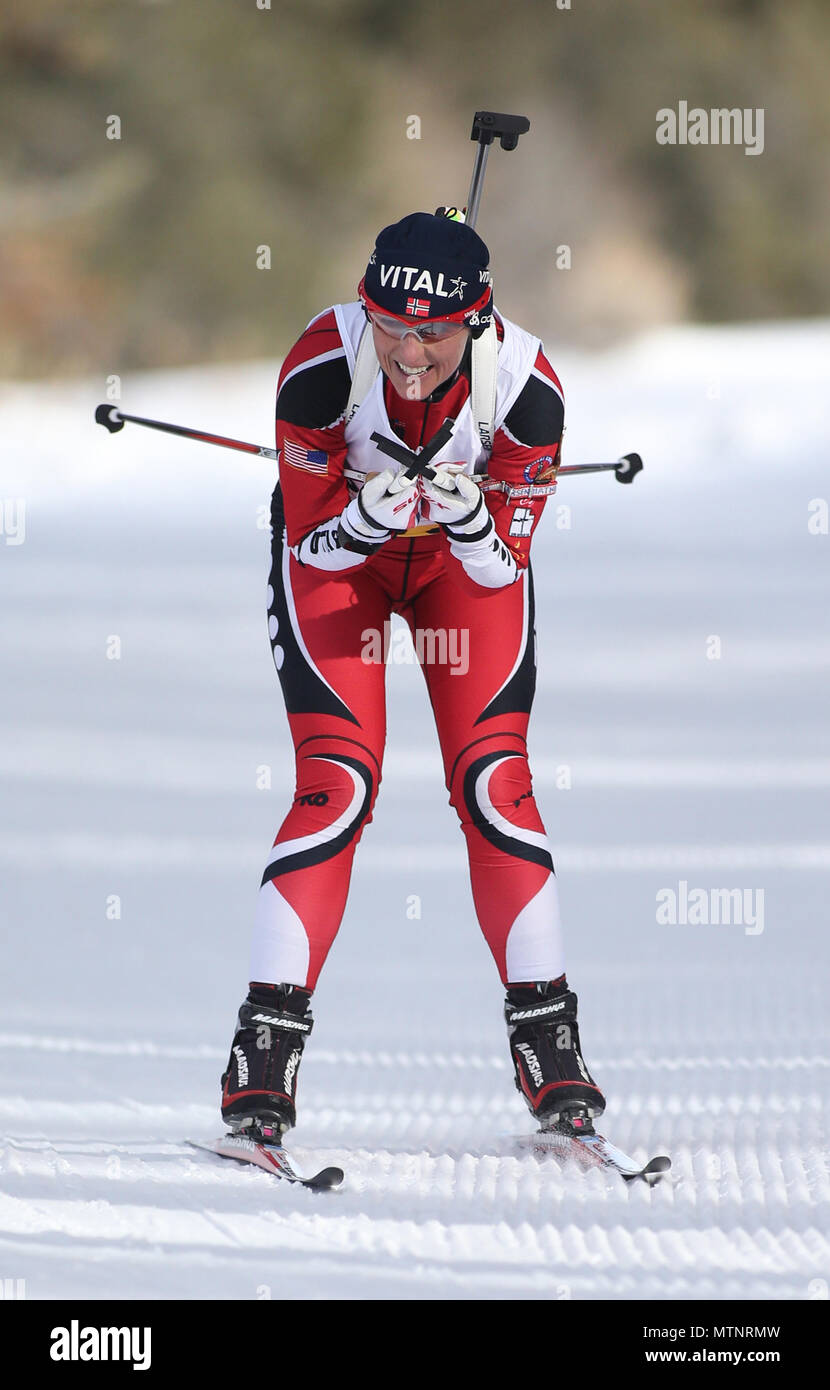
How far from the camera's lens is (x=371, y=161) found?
75.8ft

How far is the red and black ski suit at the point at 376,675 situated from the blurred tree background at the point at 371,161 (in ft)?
57.6

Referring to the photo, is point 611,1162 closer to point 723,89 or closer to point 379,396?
point 379,396

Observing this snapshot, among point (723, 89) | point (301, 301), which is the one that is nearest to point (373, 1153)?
point (301, 301)

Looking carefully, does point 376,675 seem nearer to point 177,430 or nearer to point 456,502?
point 456,502

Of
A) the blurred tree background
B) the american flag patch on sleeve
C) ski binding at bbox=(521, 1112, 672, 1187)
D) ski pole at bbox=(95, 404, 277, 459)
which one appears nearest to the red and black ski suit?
the american flag patch on sleeve

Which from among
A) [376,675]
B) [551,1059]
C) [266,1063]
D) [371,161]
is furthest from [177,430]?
[371,161]

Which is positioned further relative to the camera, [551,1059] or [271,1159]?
[551,1059]

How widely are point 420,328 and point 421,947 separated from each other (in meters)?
2.23

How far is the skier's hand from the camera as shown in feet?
9.47

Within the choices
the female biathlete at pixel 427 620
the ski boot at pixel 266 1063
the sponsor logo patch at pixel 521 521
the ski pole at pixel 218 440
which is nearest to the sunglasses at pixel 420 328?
the female biathlete at pixel 427 620

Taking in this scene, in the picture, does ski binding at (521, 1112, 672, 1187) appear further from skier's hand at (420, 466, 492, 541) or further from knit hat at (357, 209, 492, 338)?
knit hat at (357, 209, 492, 338)

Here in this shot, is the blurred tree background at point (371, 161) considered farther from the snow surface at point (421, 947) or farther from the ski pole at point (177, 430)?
the ski pole at point (177, 430)

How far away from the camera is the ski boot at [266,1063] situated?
9.68 ft

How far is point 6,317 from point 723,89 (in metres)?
10.2
